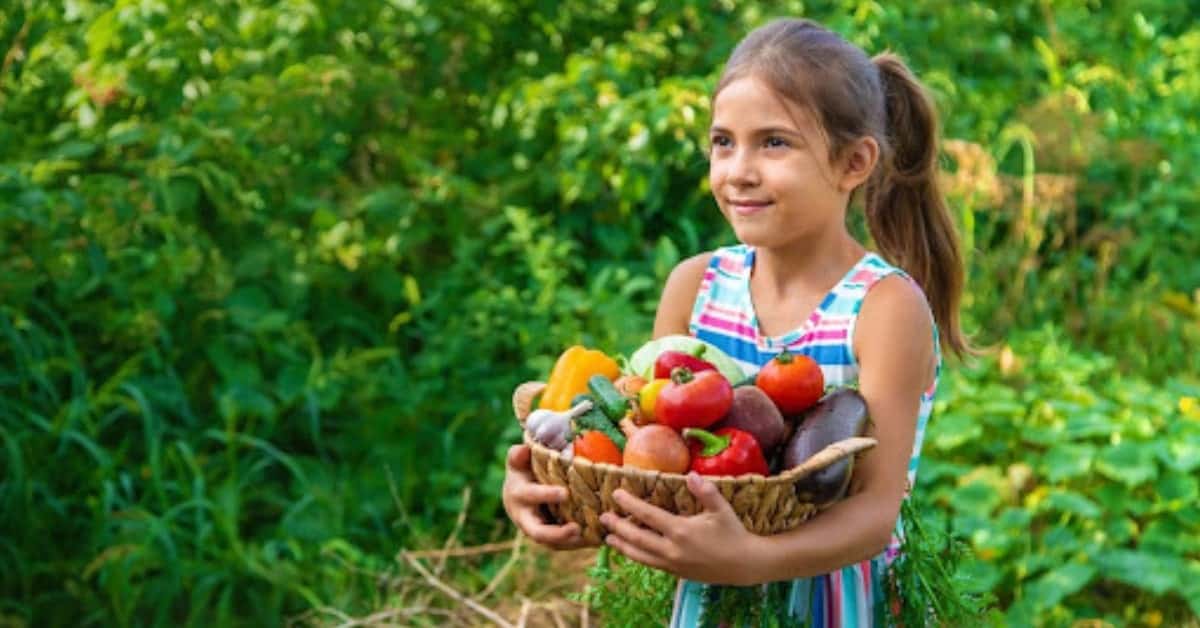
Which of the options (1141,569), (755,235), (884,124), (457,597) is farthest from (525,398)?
(1141,569)

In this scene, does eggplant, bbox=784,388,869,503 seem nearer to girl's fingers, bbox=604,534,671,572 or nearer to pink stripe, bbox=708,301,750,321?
girl's fingers, bbox=604,534,671,572

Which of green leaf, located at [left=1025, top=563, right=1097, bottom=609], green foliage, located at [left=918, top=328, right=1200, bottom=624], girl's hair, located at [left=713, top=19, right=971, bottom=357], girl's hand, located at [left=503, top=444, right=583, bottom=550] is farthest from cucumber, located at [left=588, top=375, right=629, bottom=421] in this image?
green leaf, located at [left=1025, top=563, right=1097, bottom=609]

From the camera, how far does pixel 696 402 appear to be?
2.09 m

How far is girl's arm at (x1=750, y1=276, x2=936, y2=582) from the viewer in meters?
2.17

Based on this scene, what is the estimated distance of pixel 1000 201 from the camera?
17.8 ft

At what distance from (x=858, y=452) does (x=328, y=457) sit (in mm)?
2902

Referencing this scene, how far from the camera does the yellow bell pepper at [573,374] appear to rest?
232 centimetres

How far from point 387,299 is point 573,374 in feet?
9.03

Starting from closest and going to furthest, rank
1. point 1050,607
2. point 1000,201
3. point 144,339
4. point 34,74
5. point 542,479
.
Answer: point 542,479
point 1050,607
point 144,339
point 34,74
point 1000,201

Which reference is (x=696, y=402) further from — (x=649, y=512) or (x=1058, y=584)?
(x=1058, y=584)

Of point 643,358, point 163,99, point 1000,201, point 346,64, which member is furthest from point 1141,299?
point 643,358

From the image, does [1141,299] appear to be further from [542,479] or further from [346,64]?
[542,479]

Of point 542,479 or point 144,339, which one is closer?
point 542,479

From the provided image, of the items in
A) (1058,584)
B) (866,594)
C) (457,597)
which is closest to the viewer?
(866,594)
